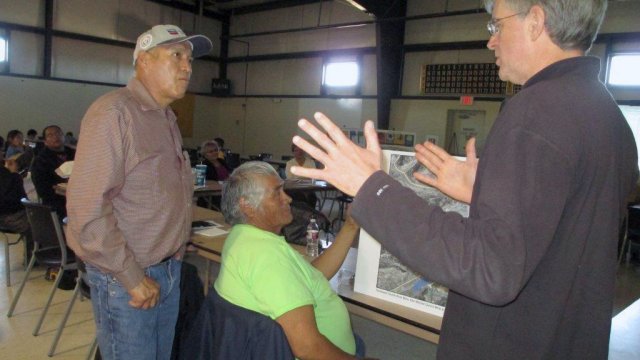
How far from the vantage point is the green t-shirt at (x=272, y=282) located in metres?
1.46

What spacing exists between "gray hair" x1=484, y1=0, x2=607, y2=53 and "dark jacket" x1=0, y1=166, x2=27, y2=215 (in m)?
4.70

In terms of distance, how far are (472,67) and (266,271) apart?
884 centimetres

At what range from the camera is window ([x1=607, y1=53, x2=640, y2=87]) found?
7.85 metres

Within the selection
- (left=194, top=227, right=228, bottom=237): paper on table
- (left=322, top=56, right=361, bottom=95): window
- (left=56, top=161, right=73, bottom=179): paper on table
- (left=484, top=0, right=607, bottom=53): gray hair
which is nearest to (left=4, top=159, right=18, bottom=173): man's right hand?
(left=56, top=161, right=73, bottom=179): paper on table

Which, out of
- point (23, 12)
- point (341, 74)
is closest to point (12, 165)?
point (23, 12)

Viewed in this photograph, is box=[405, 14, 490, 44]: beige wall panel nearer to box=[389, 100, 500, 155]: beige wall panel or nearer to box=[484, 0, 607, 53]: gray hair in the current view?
box=[389, 100, 500, 155]: beige wall panel

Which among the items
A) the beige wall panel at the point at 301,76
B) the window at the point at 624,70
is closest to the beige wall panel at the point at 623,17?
the window at the point at 624,70

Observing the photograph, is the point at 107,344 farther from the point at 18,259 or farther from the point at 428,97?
the point at 428,97

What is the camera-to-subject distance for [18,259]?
16.0 ft

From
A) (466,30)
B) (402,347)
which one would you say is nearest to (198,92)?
(466,30)

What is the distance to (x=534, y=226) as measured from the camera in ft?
2.22

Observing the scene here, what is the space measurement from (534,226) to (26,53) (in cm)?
1234

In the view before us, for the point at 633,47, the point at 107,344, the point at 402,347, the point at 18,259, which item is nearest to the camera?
the point at 107,344

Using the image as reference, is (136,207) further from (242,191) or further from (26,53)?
(26,53)
